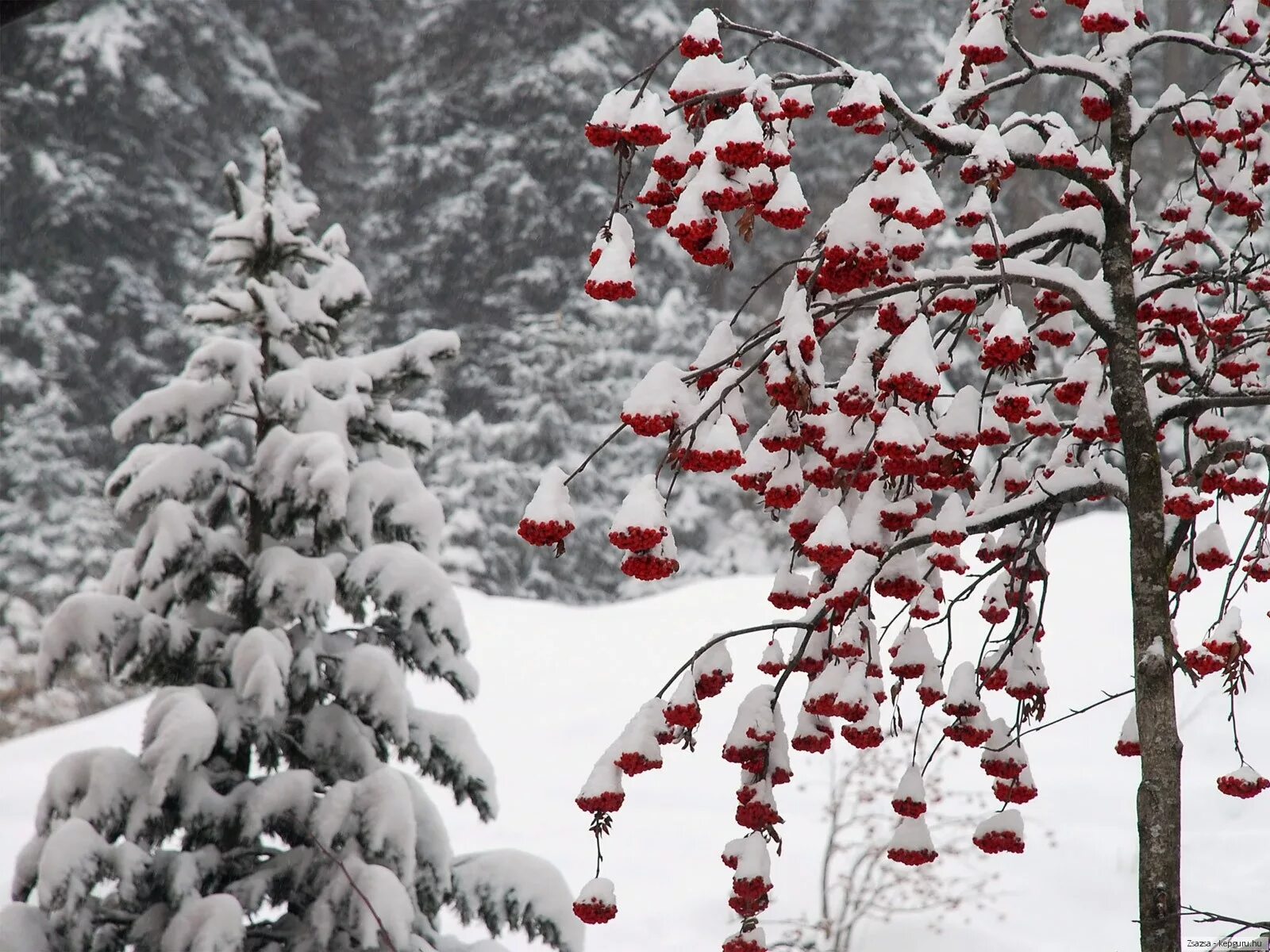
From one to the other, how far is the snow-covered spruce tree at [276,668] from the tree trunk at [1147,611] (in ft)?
7.61

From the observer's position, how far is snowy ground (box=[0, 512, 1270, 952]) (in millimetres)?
7113

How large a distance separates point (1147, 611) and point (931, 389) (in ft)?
2.72

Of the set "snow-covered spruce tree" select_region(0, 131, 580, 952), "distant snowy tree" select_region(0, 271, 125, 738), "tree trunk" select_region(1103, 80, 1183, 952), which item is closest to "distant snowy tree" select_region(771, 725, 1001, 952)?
"snow-covered spruce tree" select_region(0, 131, 580, 952)

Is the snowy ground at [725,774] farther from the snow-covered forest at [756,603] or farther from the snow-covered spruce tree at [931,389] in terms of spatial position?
the snow-covered spruce tree at [931,389]

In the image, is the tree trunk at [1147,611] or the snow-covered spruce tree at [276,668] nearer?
the tree trunk at [1147,611]

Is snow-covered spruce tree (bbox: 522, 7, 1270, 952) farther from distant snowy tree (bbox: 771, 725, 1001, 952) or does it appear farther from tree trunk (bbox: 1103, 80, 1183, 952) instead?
distant snowy tree (bbox: 771, 725, 1001, 952)

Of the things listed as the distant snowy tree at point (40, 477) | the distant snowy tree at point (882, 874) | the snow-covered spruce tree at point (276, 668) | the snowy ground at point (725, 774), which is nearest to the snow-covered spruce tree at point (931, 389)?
the snow-covered spruce tree at point (276, 668)

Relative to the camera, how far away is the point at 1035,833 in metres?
7.79

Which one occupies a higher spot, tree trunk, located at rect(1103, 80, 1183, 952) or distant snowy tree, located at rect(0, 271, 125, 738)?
distant snowy tree, located at rect(0, 271, 125, 738)

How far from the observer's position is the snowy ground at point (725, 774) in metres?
7.11

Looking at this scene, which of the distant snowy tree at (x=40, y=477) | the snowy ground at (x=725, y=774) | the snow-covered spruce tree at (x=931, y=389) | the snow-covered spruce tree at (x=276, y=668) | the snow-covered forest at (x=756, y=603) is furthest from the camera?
the distant snowy tree at (x=40, y=477)

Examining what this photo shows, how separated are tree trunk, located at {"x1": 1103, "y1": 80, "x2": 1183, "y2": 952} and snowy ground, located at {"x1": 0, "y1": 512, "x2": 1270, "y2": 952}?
15.1ft

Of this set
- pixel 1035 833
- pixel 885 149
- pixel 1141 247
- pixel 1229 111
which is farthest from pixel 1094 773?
pixel 885 149

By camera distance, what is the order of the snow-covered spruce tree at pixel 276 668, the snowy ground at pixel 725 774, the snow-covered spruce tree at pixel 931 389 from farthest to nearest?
1. the snowy ground at pixel 725 774
2. the snow-covered spruce tree at pixel 276 668
3. the snow-covered spruce tree at pixel 931 389
